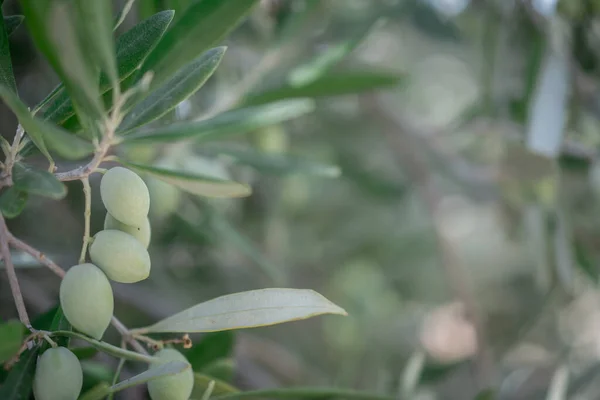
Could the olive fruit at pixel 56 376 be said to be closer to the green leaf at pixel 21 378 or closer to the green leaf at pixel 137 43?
the green leaf at pixel 21 378

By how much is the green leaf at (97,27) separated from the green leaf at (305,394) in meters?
0.28

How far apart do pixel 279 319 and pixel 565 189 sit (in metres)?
0.70

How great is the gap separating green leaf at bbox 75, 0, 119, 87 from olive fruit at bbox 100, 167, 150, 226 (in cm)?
8

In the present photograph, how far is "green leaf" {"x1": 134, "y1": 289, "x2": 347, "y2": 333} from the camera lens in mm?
447

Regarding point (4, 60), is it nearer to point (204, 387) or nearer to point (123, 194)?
point (123, 194)

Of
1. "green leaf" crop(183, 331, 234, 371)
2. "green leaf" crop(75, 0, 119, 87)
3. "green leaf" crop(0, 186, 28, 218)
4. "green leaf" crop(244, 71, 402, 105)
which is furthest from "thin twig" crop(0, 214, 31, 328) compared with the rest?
"green leaf" crop(244, 71, 402, 105)

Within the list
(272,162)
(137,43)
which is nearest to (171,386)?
(137,43)

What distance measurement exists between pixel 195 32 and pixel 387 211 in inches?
48.8

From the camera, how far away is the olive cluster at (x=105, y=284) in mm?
421

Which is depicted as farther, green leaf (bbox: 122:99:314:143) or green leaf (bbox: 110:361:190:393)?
green leaf (bbox: 122:99:314:143)

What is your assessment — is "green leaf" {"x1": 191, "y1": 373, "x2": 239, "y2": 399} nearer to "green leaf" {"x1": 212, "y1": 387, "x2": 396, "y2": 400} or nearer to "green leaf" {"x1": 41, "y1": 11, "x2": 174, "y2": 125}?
"green leaf" {"x1": 212, "y1": 387, "x2": 396, "y2": 400}

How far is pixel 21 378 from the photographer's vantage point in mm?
441

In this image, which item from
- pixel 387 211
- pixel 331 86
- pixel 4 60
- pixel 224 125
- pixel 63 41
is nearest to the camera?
pixel 63 41

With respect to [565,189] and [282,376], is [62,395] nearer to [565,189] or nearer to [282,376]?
[565,189]
